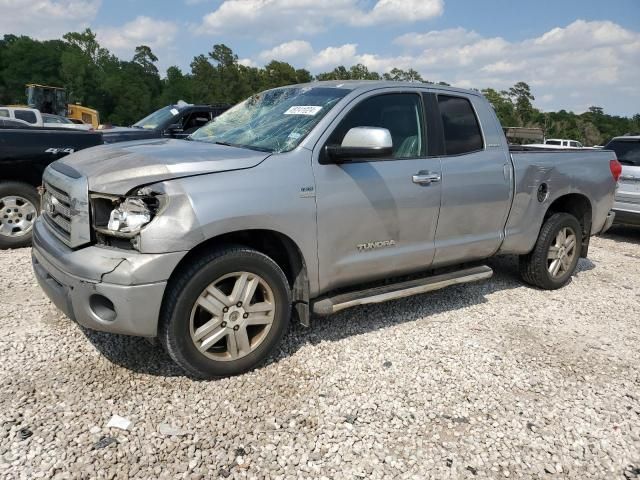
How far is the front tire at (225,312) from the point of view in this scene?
288 cm

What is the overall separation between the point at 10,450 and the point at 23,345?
3.93 feet

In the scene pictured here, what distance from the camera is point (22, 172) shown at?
570 cm

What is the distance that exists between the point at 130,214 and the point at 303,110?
1.51 metres

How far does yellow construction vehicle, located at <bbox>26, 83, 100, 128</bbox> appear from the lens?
30875 millimetres

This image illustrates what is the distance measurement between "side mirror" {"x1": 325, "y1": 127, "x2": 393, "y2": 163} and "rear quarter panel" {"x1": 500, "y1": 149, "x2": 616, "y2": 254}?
1820 millimetres

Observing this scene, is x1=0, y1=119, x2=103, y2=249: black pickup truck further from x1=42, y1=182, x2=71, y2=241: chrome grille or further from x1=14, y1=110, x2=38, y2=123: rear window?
x1=14, y1=110, x2=38, y2=123: rear window

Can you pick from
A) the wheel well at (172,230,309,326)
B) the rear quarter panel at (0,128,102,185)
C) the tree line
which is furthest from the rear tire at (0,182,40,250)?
the tree line

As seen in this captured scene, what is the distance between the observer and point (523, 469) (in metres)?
2.53

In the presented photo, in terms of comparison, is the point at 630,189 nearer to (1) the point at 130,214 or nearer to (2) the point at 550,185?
(2) the point at 550,185

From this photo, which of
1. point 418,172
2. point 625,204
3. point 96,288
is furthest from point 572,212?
point 96,288

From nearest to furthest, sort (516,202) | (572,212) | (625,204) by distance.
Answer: (516,202)
(572,212)
(625,204)

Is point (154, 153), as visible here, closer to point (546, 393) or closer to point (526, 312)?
point (546, 393)

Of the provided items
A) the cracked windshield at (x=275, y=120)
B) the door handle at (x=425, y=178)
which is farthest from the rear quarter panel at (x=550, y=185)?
the cracked windshield at (x=275, y=120)

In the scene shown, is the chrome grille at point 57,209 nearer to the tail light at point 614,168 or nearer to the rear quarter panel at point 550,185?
the rear quarter panel at point 550,185
